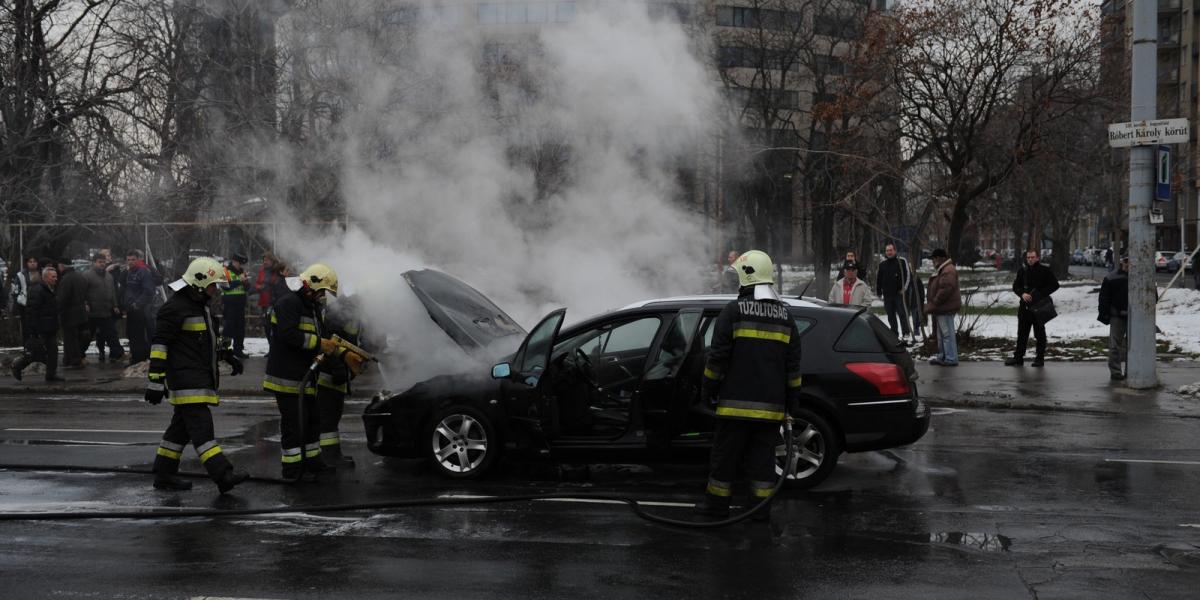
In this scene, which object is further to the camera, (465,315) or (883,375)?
(465,315)

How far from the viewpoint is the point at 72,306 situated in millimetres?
15570

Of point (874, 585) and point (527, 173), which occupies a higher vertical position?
point (527, 173)

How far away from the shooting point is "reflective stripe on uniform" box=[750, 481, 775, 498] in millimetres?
6324

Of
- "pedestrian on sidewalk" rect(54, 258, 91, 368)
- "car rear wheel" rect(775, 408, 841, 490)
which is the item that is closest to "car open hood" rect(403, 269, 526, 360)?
"car rear wheel" rect(775, 408, 841, 490)

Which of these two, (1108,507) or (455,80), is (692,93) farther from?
(1108,507)

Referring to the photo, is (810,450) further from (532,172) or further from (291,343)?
(532,172)

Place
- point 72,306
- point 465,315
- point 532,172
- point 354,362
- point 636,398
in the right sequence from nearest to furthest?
point 636,398, point 354,362, point 465,315, point 532,172, point 72,306

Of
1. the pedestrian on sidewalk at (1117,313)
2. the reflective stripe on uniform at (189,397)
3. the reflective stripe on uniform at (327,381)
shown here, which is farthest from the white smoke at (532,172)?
the pedestrian on sidewalk at (1117,313)

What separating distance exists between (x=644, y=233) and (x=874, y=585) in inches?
310

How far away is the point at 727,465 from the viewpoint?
6352mm

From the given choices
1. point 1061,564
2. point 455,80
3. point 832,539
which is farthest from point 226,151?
point 1061,564

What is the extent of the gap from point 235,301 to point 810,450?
454 inches

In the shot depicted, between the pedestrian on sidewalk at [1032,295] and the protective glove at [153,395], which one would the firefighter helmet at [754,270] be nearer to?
the protective glove at [153,395]

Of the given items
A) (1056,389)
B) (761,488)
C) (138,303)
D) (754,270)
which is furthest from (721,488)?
(138,303)
